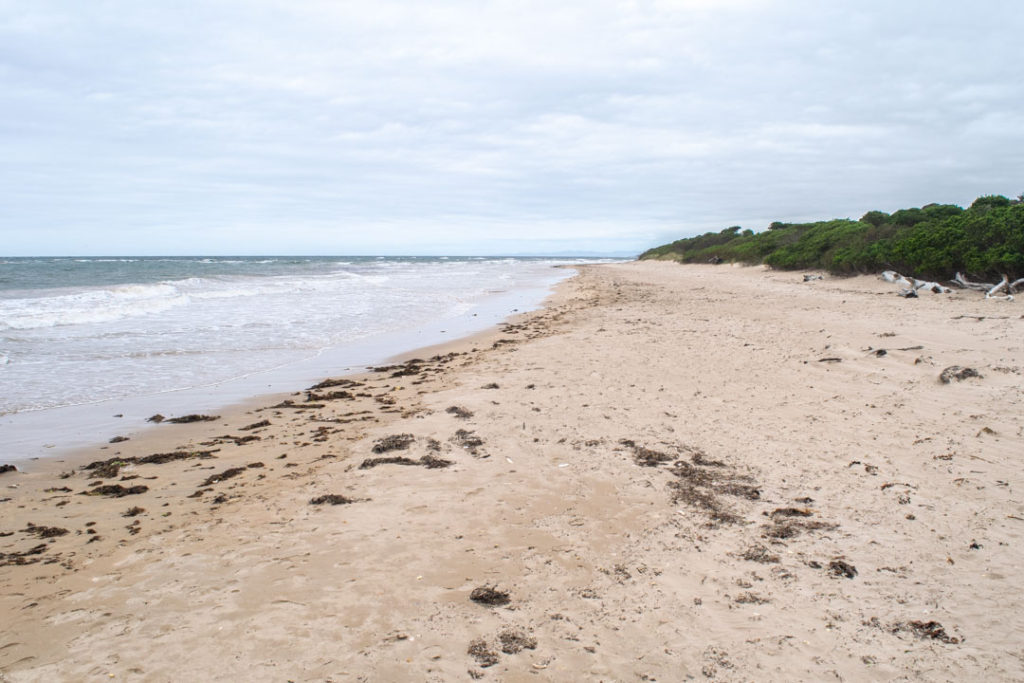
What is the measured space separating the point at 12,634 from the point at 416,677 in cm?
212

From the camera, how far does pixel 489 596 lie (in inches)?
124

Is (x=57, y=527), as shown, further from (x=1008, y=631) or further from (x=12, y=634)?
(x=1008, y=631)

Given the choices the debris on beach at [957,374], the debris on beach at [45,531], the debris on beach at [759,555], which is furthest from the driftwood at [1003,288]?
the debris on beach at [45,531]

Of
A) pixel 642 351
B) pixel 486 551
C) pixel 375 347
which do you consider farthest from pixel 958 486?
pixel 375 347

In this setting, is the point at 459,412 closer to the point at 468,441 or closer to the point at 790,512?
the point at 468,441

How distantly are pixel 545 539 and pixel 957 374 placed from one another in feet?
21.1

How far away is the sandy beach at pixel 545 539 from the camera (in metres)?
2.72

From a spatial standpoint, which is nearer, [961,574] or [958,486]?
[961,574]

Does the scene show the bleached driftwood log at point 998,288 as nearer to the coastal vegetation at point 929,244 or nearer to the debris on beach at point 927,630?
the coastal vegetation at point 929,244

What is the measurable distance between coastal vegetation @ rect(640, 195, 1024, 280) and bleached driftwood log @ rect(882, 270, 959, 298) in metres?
0.57

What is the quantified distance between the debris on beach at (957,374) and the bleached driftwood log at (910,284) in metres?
10.8

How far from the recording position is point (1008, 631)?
278cm

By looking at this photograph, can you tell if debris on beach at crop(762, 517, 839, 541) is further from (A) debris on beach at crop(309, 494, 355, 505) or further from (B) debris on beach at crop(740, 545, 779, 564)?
(A) debris on beach at crop(309, 494, 355, 505)

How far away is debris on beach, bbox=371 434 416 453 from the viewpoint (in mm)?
5555
